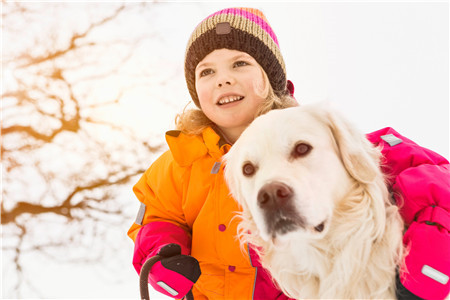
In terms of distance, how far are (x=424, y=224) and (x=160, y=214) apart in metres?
1.18

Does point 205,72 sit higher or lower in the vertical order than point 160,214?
higher

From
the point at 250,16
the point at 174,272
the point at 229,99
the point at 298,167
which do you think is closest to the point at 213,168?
the point at 229,99

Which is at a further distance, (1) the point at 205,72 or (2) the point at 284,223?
(1) the point at 205,72

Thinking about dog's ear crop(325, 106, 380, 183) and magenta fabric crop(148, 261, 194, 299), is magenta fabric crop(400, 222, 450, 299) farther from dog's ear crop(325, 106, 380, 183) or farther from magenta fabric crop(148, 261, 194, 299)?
magenta fabric crop(148, 261, 194, 299)

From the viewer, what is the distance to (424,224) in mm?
1169

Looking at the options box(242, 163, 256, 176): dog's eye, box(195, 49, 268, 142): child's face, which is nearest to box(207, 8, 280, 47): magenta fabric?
box(195, 49, 268, 142): child's face

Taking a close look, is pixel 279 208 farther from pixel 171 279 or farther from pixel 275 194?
pixel 171 279

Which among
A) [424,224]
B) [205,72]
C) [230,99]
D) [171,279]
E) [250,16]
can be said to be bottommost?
[171,279]

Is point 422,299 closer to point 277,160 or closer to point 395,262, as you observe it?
point 395,262

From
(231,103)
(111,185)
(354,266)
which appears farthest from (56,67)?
(354,266)

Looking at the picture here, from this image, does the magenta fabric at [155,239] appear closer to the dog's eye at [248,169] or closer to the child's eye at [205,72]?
the dog's eye at [248,169]

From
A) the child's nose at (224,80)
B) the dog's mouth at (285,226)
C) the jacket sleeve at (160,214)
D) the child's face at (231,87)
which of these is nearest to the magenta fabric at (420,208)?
the jacket sleeve at (160,214)

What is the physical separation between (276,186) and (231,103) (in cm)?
77

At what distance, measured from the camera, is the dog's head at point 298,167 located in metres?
1.09
